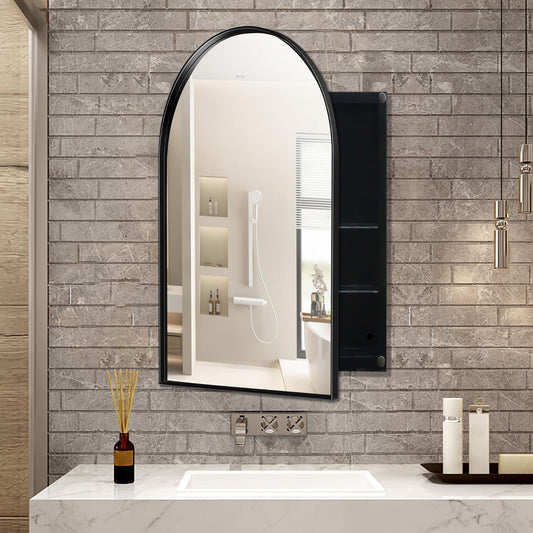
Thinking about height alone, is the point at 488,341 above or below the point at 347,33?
below

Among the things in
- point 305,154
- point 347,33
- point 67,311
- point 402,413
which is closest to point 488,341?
point 402,413

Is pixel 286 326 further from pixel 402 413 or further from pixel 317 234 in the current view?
pixel 402 413

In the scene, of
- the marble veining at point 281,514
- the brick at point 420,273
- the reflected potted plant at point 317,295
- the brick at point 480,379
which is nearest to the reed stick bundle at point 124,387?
the marble veining at point 281,514

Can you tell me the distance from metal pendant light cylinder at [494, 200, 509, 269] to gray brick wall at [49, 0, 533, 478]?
19cm

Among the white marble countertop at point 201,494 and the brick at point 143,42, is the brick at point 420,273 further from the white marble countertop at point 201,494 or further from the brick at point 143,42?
the brick at point 143,42

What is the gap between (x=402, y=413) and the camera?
2.28 m

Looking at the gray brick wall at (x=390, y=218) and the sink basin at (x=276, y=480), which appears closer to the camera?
the sink basin at (x=276, y=480)

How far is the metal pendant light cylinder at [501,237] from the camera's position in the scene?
209 cm

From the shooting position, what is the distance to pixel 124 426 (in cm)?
205

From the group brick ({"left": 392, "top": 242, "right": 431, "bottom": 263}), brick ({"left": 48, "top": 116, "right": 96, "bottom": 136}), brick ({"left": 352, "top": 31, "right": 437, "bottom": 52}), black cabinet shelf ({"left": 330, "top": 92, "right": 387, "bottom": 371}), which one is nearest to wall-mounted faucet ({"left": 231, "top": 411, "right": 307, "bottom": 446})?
black cabinet shelf ({"left": 330, "top": 92, "right": 387, "bottom": 371})

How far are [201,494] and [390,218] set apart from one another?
112cm

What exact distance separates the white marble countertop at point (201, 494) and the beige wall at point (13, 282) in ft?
0.75

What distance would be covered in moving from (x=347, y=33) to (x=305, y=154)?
46cm

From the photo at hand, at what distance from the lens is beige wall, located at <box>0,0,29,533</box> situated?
7.20 ft
